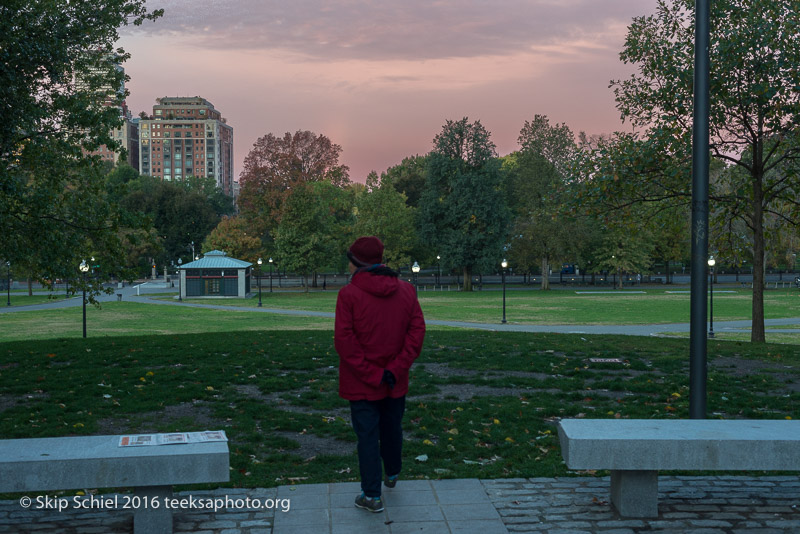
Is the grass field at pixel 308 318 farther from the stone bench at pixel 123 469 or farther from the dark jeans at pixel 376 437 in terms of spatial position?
the stone bench at pixel 123 469

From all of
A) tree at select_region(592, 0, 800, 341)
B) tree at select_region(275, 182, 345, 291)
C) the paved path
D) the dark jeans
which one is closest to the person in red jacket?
the dark jeans

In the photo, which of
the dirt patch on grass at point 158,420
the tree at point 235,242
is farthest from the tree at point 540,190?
the dirt patch on grass at point 158,420

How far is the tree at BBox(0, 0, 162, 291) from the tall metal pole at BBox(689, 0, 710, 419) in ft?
32.4

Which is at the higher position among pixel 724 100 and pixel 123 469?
pixel 724 100

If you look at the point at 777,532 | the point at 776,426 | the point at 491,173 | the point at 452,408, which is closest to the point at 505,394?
the point at 452,408

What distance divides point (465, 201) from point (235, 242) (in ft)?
77.3

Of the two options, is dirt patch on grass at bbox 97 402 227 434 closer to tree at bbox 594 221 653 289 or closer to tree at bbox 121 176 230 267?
tree at bbox 594 221 653 289

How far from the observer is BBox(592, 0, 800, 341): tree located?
16.1 meters

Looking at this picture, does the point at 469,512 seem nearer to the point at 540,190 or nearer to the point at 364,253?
the point at 364,253

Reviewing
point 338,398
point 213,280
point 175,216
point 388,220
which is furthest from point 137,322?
point 175,216

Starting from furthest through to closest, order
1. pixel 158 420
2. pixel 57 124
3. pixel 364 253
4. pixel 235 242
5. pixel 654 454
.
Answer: pixel 235 242, pixel 57 124, pixel 158 420, pixel 364 253, pixel 654 454

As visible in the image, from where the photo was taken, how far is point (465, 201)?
6669 centimetres

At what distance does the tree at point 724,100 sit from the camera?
1608 cm

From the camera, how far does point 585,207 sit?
57.9 feet
